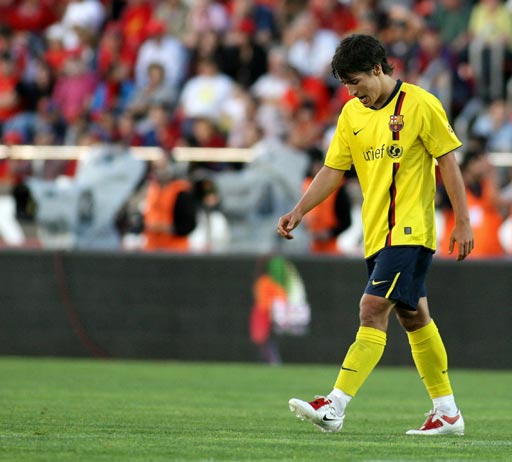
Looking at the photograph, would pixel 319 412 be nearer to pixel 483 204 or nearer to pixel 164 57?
pixel 483 204

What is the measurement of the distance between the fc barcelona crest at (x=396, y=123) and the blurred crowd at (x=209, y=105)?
25.0ft

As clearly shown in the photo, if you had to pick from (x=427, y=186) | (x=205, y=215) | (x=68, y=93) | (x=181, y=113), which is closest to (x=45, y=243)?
(x=205, y=215)

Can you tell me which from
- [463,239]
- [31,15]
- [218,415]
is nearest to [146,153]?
[31,15]

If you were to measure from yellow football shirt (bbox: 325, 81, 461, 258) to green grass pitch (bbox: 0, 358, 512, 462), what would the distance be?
3.81 ft

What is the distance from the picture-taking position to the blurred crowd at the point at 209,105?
53.7 ft

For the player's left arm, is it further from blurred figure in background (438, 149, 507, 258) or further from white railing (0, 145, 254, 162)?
white railing (0, 145, 254, 162)

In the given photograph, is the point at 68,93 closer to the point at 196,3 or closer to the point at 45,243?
the point at 196,3

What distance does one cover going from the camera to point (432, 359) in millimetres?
8211

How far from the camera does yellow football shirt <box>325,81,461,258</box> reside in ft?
25.8

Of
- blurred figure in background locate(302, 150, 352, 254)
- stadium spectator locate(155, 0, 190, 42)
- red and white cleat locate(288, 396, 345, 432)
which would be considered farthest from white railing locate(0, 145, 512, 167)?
red and white cleat locate(288, 396, 345, 432)

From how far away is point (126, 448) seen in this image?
6.75 m

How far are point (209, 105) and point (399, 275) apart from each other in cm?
1226

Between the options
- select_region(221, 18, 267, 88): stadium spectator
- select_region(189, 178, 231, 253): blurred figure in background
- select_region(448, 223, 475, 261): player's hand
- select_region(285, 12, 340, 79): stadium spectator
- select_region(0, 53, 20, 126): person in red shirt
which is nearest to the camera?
select_region(448, 223, 475, 261): player's hand

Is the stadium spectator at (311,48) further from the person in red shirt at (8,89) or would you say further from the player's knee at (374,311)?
the player's knee at (374,311)
